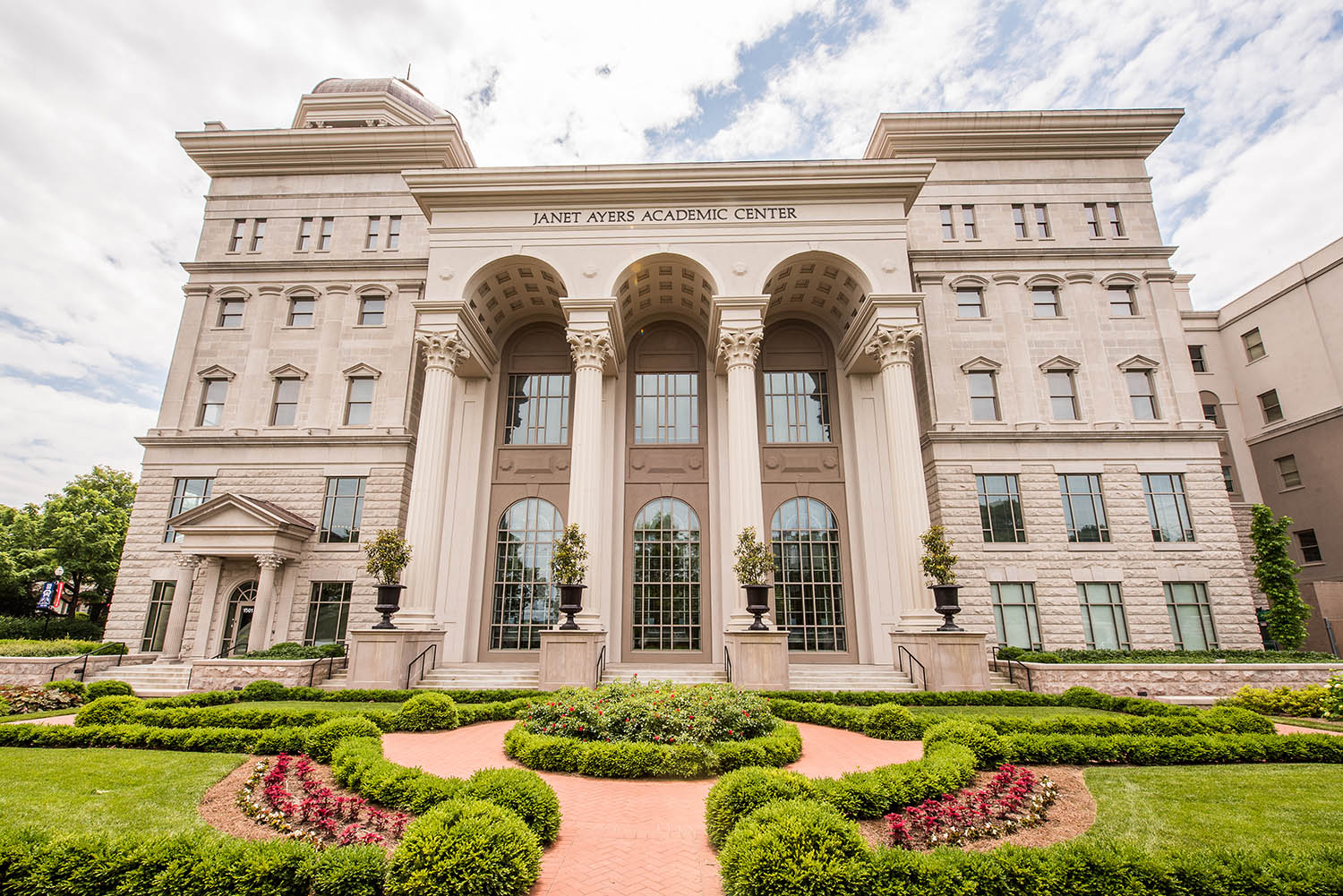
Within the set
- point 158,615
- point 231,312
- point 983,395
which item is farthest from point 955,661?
point 231,312

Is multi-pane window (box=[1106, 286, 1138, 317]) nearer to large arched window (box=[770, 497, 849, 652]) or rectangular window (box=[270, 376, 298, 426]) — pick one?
large arched window (box=[770, 497, 849, 652])

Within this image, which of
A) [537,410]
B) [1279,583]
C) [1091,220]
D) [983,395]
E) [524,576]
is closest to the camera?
[1279,583]

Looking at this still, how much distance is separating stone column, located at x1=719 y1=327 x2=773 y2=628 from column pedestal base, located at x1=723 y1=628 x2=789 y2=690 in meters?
0.99

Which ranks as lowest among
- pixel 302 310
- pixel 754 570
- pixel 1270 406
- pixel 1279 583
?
pixel 1279 583

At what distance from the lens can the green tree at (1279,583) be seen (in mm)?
21250

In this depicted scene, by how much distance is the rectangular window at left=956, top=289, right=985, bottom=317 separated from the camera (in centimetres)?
2578

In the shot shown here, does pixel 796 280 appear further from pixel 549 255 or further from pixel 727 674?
pixel 727 674

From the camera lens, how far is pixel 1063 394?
2495 cm

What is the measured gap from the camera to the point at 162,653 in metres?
22.0

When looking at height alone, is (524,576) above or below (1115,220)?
below

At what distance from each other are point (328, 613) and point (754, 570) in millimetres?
15955

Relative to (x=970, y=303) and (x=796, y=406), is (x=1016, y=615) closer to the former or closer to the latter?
(x=796, y=406)

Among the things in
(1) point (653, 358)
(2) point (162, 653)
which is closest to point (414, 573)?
(2) point (162, 653)

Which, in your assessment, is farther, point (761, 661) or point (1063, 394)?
point (1063, 394)
